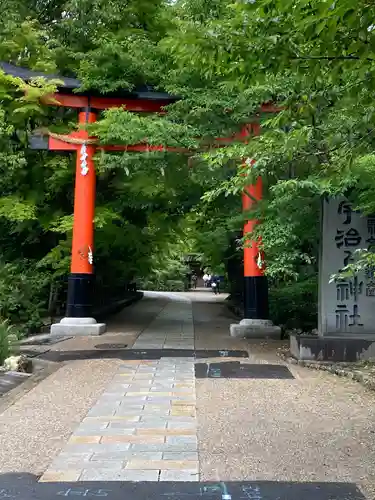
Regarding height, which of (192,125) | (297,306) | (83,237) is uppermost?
(192,125)

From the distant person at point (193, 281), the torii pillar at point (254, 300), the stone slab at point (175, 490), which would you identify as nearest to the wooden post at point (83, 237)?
the torii pillar at point (254, 300)

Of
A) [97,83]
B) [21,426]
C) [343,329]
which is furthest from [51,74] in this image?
[21,426]

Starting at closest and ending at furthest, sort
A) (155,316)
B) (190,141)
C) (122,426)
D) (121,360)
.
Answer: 1. (122,426)
2. (121,360)
3. (190,141)
4. (155,316)

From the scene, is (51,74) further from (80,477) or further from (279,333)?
(80,477)

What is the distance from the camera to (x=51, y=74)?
14.0m

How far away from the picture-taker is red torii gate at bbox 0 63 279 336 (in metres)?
13.4

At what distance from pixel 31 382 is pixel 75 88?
27.1 ft

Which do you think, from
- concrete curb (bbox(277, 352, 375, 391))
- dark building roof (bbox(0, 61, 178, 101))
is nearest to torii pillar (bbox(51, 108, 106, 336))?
dark building roof (bbox(0, 61, 178, 101))

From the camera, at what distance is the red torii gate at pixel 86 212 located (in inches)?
529

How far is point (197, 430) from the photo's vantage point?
18.1 feet

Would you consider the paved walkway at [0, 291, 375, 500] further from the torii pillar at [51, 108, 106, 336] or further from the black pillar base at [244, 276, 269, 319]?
the torii pillar at [51, 108, 106, 336]

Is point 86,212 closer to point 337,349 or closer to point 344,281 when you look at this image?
point 344,281

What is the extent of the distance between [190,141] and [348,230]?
3983 mm

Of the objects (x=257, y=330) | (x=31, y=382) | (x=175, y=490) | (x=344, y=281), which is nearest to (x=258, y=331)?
(x=257, y=330)
